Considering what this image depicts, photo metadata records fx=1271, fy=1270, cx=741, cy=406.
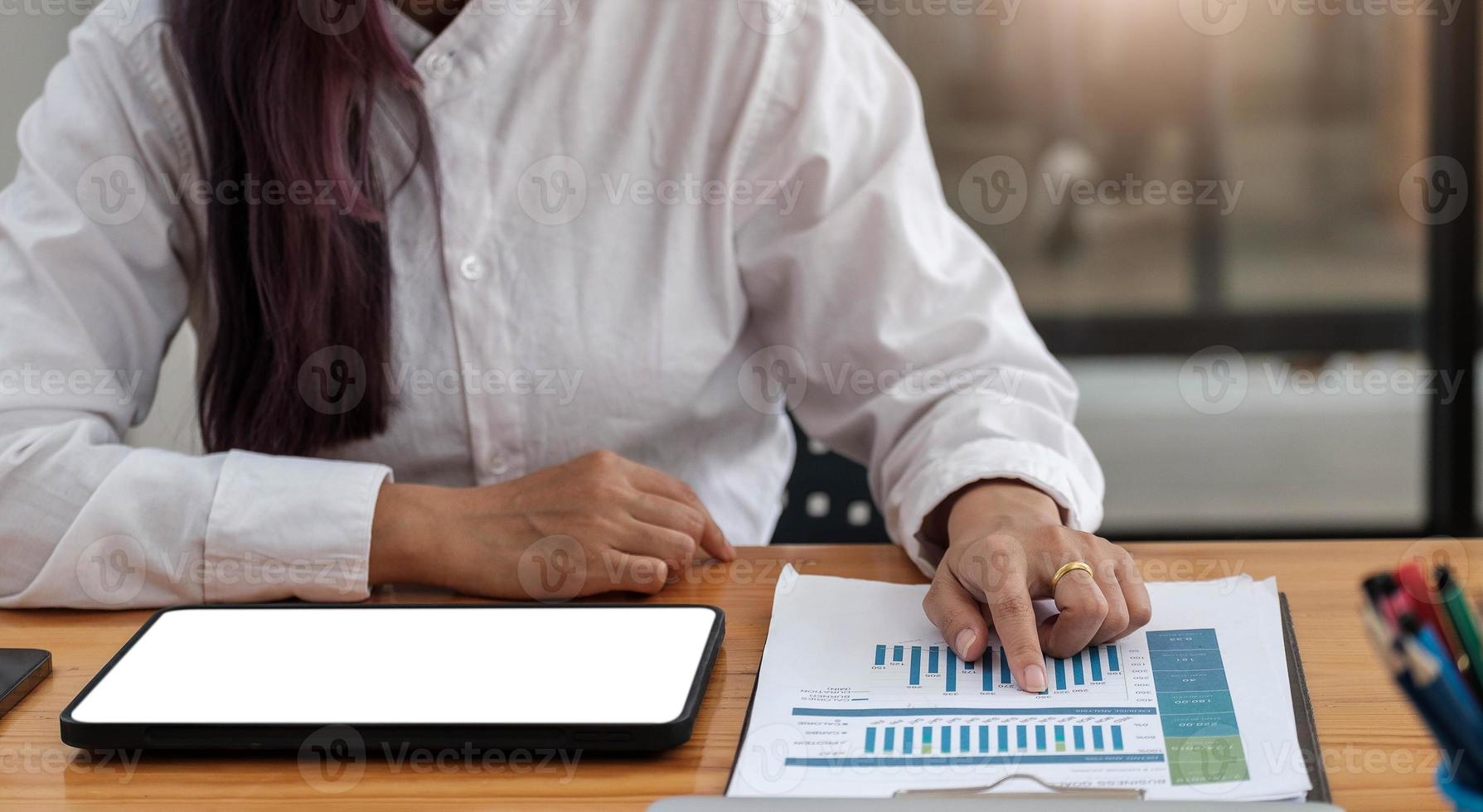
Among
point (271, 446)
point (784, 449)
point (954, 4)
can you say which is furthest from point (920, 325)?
point (954, 4)

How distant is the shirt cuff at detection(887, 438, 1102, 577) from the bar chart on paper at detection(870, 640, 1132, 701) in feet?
0.48

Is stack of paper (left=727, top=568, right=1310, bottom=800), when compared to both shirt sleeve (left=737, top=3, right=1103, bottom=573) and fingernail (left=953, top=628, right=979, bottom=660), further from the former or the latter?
shirt sleeve (left=737, top=3, right=1103, bottom=573)

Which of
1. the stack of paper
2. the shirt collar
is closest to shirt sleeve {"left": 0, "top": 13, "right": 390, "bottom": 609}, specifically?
the shirt collar

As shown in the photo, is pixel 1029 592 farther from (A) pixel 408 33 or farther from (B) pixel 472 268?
(A) pixel 408 33

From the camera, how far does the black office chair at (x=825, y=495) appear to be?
1341 millimetres

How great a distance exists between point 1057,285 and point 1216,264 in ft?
1.08

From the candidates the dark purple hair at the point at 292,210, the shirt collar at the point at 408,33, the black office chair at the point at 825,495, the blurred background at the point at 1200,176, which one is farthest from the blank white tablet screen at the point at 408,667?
the blurred background at the point at 1200,176

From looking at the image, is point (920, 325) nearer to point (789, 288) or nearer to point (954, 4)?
point (789, 288)

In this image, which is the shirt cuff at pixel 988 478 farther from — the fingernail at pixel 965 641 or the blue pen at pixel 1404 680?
the blue pen at pixel 1404 680

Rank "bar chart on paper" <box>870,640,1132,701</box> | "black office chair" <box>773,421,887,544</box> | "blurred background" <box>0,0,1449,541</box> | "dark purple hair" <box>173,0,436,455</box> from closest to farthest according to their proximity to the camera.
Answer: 1. "bar chart on paper" <box>870,640,1132,701</box>
2. "dark purple hair" <box>173,0,436,455</box>
3. "black office chair" <box>773,421,887,544</box>
4. "blurred background" <box>0,0,1449,541</box>

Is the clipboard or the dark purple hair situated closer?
the clipboard

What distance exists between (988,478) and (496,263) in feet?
1.35

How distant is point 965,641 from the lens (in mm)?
628

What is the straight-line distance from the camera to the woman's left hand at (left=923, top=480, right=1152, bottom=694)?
62 centimetres
